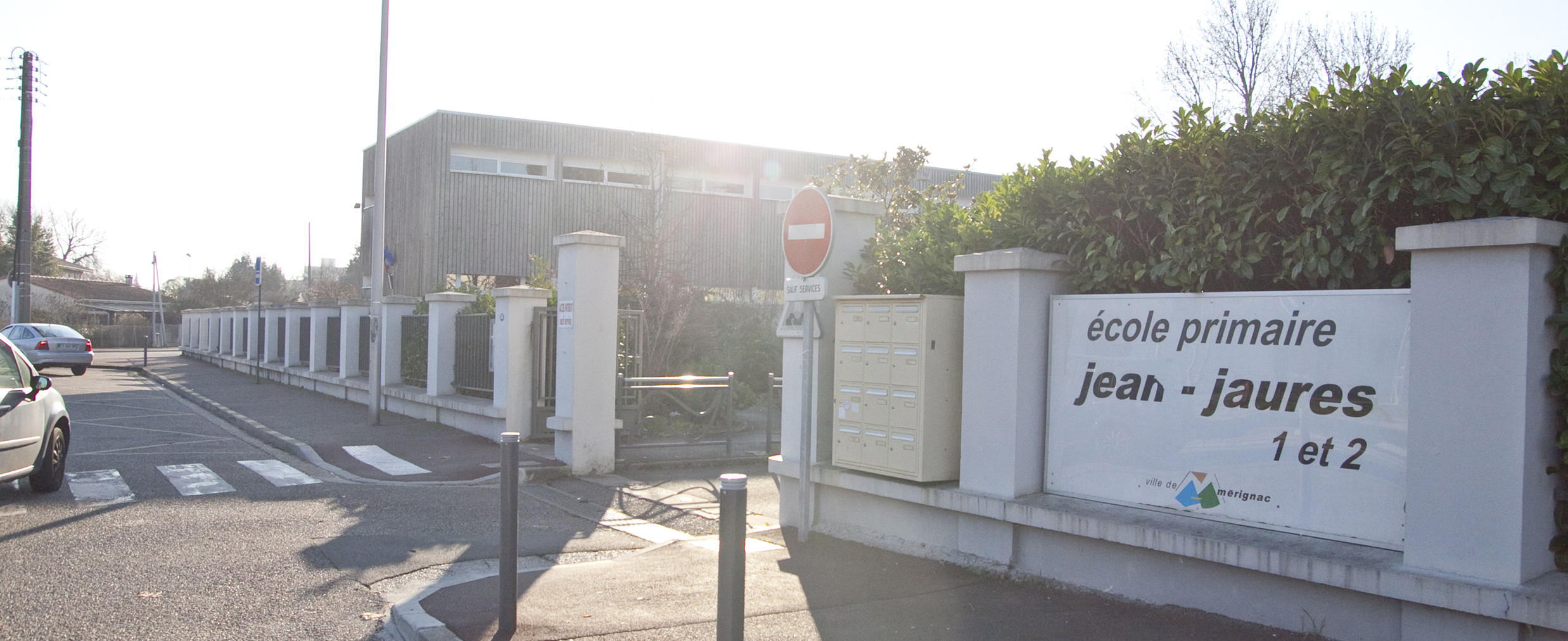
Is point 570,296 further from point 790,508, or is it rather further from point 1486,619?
point 1486,619

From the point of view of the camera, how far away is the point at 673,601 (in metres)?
5.65

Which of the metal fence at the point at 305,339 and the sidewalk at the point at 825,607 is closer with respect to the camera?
the sidewalk at the point at 825,607

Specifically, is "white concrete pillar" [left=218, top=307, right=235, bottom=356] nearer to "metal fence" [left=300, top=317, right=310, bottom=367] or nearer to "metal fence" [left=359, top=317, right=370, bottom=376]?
"metal fence" [left=300, top=317, right=310, bottom=367]

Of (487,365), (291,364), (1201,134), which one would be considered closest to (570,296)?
(487,365)

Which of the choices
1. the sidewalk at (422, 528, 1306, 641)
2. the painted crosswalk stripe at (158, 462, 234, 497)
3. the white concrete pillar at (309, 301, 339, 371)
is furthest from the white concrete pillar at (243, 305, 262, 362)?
the sidewalk at (422, 528, 1306, 641)

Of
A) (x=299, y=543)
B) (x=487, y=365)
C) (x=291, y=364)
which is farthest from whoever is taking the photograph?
(x=291, y=364)

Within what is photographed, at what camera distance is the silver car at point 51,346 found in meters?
25.8

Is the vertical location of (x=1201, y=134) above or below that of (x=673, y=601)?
above

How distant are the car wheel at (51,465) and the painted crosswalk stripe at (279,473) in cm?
169

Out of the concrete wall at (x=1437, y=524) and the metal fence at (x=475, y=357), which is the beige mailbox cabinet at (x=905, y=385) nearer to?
the concrete wall at (x=1437, y=524)

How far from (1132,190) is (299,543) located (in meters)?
5.99

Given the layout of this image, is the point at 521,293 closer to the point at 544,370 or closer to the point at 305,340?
the point at 544,370

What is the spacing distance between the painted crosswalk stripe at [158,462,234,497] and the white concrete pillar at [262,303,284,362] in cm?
1642

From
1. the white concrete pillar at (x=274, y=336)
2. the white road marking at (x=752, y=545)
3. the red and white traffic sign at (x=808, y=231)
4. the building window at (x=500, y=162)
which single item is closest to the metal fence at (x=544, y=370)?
the white road marking at (x=752, y=545)
